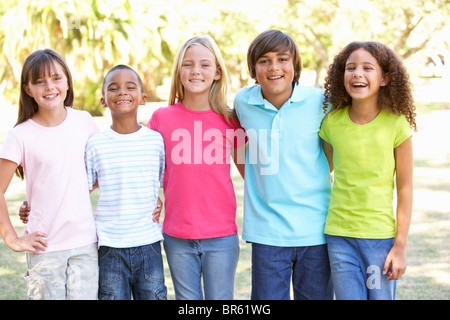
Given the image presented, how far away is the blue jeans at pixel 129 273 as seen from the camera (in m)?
2.44

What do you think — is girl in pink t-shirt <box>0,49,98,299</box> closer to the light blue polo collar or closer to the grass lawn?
the light blue polo collar

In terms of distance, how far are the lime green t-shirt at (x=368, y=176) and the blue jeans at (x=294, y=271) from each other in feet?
0.63

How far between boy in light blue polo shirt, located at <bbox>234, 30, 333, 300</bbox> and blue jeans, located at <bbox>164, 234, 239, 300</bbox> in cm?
14

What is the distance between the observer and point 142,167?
8.24 ft

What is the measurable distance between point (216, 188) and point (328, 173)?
22.1 inches

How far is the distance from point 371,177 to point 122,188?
115 cm

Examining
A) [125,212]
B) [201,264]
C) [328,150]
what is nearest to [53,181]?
[125,212]

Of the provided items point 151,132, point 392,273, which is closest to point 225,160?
point 151,132

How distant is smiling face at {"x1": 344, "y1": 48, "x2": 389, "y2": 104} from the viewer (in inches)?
92.6

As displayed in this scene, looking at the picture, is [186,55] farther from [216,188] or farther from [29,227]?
[29,227]

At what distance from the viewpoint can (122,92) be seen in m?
2.56

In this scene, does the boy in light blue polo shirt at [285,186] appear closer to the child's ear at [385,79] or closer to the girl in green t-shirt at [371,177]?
the girl in green t-shirt at [371,177]

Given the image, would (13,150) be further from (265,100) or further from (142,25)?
(142,25)

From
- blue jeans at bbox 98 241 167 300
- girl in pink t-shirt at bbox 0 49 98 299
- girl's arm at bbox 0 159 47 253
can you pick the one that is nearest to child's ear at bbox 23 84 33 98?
girl in pink t-shirt at bbox 0 49 98 299
